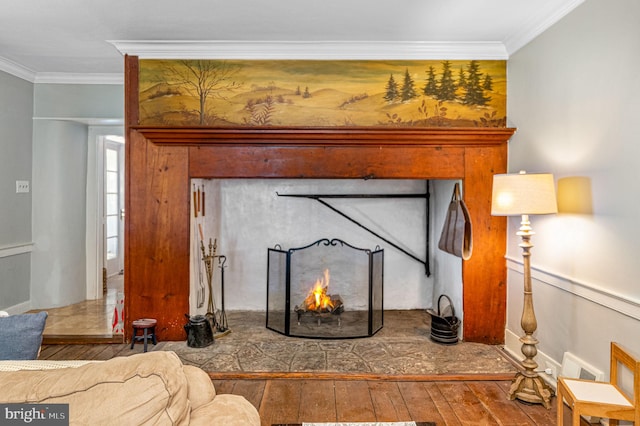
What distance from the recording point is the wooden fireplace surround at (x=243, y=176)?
11.5 feet

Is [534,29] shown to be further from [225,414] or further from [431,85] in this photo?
[225,414]

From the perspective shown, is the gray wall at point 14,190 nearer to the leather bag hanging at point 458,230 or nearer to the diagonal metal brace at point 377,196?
the diagonal metal brace at point 377,196

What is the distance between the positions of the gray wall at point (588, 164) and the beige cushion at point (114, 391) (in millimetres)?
2210

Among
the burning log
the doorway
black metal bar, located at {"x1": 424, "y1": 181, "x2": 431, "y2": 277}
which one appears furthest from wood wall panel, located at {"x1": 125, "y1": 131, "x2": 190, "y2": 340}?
black metal bar, located at {"x1": 424, "y1": 181, "x2": 431, "y2": 277}

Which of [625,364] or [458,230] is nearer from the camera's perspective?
[625,364]

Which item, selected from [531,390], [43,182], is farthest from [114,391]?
[43,182]

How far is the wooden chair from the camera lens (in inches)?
72.5

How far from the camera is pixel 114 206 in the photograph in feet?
19.8

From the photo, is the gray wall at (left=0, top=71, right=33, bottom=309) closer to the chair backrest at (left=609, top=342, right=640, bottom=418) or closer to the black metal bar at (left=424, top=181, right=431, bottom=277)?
the black metal bar at (left=424, top=181, right=431, bottom=277)

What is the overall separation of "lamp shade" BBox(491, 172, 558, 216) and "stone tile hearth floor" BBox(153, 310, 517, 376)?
49.8 inches

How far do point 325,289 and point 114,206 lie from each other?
3.74 metres

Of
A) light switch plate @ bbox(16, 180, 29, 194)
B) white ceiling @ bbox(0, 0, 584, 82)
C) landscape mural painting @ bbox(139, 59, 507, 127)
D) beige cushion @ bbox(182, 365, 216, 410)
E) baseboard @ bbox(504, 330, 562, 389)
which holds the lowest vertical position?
baseboard @ bbox(504, 330, 562, 389)

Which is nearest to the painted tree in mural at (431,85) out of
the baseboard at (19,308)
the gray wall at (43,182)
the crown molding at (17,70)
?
the gray wall at (43,182)

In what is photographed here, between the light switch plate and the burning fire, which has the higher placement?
the light switch plate
